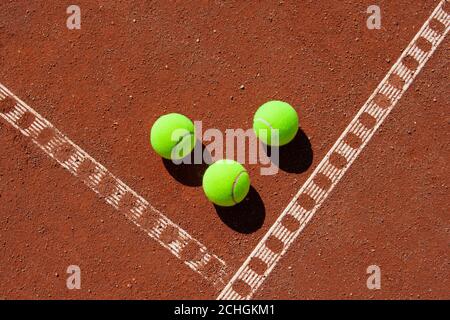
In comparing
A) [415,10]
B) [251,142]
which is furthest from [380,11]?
[251,142]

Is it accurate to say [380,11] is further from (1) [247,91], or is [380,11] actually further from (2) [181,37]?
(2) [181,37]

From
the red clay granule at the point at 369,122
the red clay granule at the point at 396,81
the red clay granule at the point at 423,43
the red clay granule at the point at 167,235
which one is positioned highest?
the red clay granule at the point at 423,43

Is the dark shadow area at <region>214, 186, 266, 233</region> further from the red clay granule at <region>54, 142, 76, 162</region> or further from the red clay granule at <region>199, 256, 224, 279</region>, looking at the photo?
the red clay granule at <region>54, 142, 76, 162</region>

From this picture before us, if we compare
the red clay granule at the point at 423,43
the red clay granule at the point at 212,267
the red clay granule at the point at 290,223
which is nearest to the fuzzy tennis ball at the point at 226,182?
the red clay granule at the point at 290,223

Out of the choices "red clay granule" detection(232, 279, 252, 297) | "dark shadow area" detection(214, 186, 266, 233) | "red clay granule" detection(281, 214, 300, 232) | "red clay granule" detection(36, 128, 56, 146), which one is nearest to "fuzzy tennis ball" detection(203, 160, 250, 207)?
"dark shadow area" detection(214, 186, 266, 233)

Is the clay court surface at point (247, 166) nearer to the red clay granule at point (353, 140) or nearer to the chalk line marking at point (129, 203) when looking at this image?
the chalk line marking at point (129, 203)

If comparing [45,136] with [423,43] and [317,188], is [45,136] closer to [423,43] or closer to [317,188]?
[317,188]
